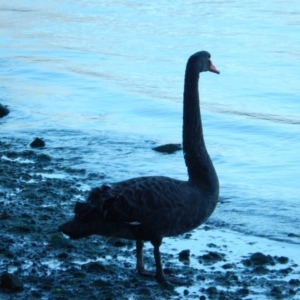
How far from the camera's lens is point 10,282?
17.9 ft

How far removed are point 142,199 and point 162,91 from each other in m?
8.47

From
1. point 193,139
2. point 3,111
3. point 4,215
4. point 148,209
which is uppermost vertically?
point 193,139

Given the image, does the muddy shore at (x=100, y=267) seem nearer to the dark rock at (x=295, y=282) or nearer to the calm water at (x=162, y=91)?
the dark rock at (x=295, y=282)

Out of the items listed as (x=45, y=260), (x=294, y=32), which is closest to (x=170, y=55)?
(x=294, y=32)

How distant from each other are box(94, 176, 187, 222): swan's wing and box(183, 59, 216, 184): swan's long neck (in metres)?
0.32

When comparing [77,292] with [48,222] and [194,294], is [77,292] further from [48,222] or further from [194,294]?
[48,222]

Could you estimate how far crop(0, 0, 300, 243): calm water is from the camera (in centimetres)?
930

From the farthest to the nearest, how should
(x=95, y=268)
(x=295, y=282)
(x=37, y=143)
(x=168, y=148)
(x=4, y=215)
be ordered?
(x=37, y=143) < (x=168, y=148) < (x=4, y=215) < (x=95, y=268) < (x=295, y=282)

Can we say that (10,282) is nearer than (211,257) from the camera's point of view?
Yes

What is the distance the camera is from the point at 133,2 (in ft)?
84.5

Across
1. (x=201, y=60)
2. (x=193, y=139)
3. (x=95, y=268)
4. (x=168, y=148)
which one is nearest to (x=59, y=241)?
(x=95, y=268)

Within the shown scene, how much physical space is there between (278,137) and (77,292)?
19.6 feet

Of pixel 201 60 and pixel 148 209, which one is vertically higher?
Result: pixel 201 60

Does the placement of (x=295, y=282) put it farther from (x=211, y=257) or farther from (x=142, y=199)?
(x=142, y=199)
